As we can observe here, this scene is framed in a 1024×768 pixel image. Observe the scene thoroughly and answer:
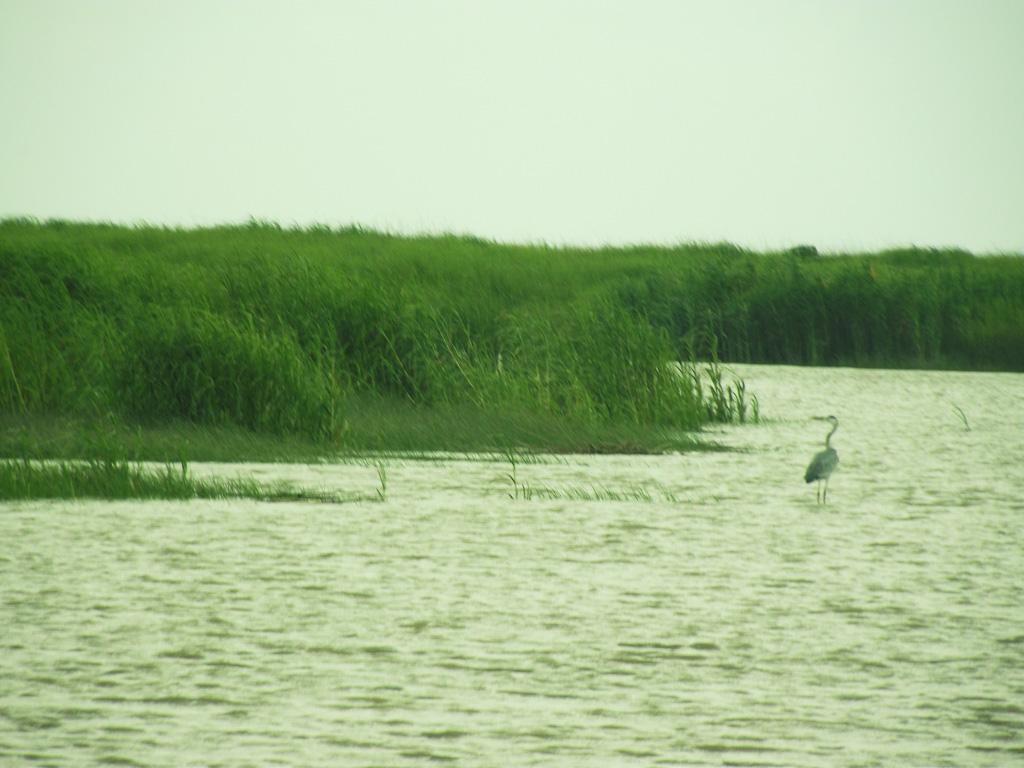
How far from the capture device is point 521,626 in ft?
13.0

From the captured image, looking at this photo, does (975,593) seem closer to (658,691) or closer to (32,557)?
(658,691)

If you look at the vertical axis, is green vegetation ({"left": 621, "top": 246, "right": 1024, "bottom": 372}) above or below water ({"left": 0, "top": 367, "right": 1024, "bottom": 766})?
above

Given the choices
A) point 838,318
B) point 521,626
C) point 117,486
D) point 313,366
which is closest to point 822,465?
point 521,626

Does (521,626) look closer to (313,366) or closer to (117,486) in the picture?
(117,486)

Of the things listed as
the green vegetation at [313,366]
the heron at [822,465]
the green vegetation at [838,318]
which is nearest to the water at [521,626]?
the heron at [822,465]

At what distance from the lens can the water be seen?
9.55ft

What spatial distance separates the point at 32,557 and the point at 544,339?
217 inches

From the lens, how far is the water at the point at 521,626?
2.91 m

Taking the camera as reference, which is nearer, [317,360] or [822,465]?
[822,465]

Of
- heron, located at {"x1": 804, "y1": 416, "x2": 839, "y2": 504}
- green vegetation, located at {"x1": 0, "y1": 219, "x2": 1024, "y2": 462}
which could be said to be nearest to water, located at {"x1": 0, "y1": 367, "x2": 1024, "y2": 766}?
heron, located at {"x1": 804, "y1": 416, "x2": 839, "y2": 504}

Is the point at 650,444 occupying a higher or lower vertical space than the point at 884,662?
higher

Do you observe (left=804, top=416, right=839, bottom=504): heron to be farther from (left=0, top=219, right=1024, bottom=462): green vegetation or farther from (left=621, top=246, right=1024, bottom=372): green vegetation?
(left=621, top=246, right=1024, bottom=372): green vegetation

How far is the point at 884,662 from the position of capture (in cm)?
362

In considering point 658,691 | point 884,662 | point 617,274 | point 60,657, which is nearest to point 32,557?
point 60,657
